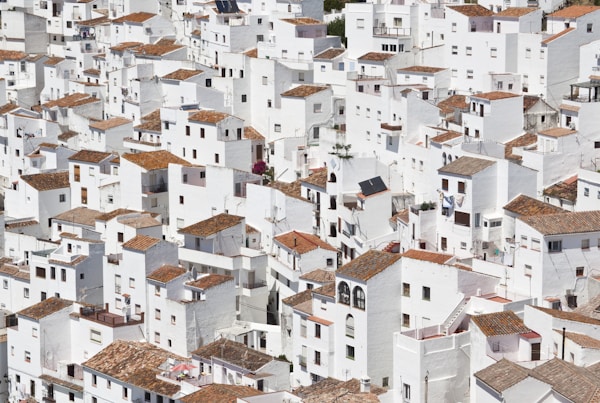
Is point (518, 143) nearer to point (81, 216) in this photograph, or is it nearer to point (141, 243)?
point (141, 243)

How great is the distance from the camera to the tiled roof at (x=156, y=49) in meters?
76.3

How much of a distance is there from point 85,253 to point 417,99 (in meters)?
14.0

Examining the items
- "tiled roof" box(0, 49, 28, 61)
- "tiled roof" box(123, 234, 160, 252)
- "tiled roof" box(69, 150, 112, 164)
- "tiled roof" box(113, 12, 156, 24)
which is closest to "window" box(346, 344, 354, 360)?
"tiled roof" box(123, 234, 160, 252)

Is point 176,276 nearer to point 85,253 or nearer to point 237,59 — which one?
point 85,253

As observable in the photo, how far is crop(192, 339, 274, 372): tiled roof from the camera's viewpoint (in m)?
51.2

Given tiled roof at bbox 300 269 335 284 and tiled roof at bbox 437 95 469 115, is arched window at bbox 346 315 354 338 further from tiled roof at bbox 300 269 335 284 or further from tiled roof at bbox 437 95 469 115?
tiled roof at bbox 437 95 469 115

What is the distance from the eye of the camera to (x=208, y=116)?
6600 centimetres

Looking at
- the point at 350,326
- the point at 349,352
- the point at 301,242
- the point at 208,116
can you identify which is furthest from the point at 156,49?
the point at 349,352

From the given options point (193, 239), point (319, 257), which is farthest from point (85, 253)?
point (319, 257)

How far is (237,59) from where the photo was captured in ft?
236

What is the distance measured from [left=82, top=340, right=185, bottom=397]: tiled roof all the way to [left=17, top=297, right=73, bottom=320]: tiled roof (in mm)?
3209

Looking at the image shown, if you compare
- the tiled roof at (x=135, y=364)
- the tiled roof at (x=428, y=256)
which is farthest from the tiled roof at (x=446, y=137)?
the tiled roof at (x=135, y=364)

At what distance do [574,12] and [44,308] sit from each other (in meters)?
24.7

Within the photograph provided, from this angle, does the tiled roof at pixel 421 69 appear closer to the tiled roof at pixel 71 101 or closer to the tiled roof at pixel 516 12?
the tiled roof at pixel 516 12
